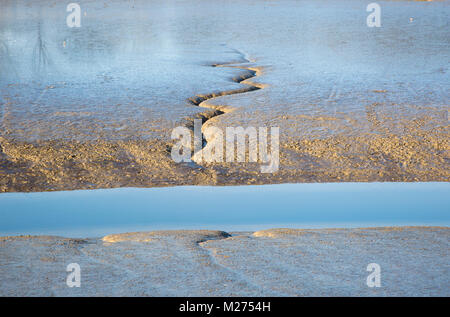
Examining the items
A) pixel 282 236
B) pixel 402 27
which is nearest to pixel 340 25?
pixel 402 27

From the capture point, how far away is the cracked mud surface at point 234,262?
2.69m

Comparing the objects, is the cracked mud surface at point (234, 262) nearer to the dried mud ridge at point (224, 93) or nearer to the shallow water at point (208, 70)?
the dried mud ridge at point (224, 93)

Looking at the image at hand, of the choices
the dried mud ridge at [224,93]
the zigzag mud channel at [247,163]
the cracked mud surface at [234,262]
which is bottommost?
the cracked mud surface at [234,262]

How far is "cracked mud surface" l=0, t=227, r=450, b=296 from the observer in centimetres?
269

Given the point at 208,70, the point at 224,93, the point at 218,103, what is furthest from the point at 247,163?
the point at 208,70

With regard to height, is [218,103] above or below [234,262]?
above

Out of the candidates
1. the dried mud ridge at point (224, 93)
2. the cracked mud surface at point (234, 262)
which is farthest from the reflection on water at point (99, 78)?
the cracked mud surface at point (234, 262)

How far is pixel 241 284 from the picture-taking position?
8.99ft

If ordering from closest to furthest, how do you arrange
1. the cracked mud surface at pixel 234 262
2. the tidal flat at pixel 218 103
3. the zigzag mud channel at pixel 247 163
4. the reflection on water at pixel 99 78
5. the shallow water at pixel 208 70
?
the cracked mud surface at pixel 234 262, the zigzag mud channel at pixel 247 163, the tidal flat at pixel 218 103, the reflection on water at pixel 99 78, the shallow water at pixel 208 70

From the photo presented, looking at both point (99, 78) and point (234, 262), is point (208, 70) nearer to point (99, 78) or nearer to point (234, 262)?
point (99, 78)

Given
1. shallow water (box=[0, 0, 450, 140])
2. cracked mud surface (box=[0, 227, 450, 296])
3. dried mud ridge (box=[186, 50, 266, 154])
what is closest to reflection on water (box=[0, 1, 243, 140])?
shallow water (box=[0, 0, 450, 140])

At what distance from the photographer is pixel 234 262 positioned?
3047mm

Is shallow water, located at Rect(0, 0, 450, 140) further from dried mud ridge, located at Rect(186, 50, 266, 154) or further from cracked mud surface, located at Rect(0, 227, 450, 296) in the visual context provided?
cracked mud surface, located at Rect(0, 227, 450, 296)
